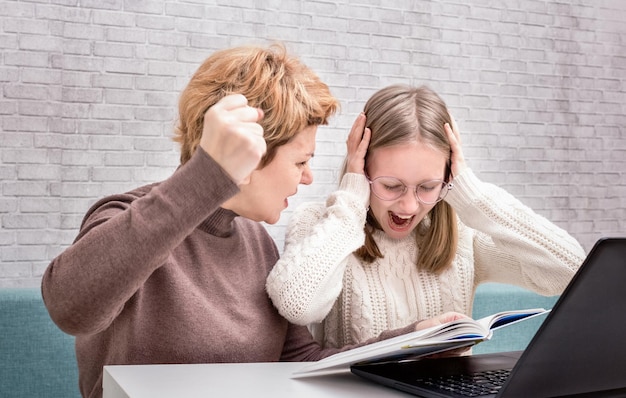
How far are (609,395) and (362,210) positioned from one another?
0.72 meters

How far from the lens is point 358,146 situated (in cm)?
156

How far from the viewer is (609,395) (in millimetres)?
819

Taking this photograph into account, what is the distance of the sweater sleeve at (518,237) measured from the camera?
4.97 ft

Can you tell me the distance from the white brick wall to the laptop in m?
2.85

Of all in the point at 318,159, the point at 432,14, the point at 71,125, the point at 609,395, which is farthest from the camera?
the point at 432,14

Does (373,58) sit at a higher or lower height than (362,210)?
higher

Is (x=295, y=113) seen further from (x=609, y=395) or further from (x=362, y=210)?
(x=609, y=395)

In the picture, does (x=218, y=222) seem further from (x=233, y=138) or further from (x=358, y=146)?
(x=233, y=138)

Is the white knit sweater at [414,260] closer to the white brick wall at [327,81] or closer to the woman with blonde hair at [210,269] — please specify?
the woman with blonde hair at [210,269]

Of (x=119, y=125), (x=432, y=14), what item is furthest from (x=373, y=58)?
(x=119, y=125)

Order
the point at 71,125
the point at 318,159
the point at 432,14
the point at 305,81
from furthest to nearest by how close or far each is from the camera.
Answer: the point at 432,14 → the point at 318,159 → the point at 71,125 → the point at 305,81

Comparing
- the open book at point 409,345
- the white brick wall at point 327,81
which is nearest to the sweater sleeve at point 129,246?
the open book at point 409,345

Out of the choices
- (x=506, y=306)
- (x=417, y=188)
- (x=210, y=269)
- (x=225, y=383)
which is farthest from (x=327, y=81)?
(x=225, y=383)

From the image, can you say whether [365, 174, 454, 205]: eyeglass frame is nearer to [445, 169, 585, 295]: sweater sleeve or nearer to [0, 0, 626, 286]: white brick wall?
[445, 169, 585, 295]: sweater sleeve
